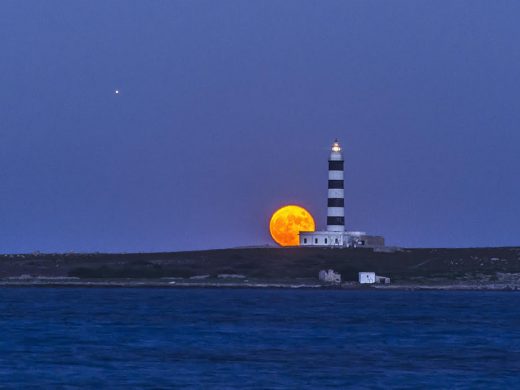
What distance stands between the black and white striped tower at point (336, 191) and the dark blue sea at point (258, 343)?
850 inches

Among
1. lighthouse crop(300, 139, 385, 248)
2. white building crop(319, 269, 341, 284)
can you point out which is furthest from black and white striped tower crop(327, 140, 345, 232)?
white building crop(319, 269, 341, 284)

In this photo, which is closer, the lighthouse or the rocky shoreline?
the rocky shoreline

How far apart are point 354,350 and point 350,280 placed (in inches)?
2024

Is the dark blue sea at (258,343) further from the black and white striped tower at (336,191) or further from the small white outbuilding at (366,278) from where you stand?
the black and white striped tower at (336,191)

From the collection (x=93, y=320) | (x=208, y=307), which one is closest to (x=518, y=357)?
(x=93, y=320)

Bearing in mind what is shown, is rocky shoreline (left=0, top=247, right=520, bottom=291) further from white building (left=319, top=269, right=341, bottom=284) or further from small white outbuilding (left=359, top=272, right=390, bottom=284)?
small white outbuilding (left=359, top=272, right=390, bottom=284)

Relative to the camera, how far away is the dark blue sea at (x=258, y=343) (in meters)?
44.2

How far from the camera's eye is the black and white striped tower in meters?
112

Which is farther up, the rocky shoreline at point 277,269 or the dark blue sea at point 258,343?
the rocky shoreline at point 277,269

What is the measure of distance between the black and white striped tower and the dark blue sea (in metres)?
21.6

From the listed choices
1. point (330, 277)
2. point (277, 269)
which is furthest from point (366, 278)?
point (277, 269)

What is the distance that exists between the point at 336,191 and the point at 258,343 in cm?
5710

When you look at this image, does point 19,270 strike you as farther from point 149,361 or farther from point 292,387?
point 292,387

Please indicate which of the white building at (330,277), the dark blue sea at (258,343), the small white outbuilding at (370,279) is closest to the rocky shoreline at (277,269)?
the white building at (330,277)
